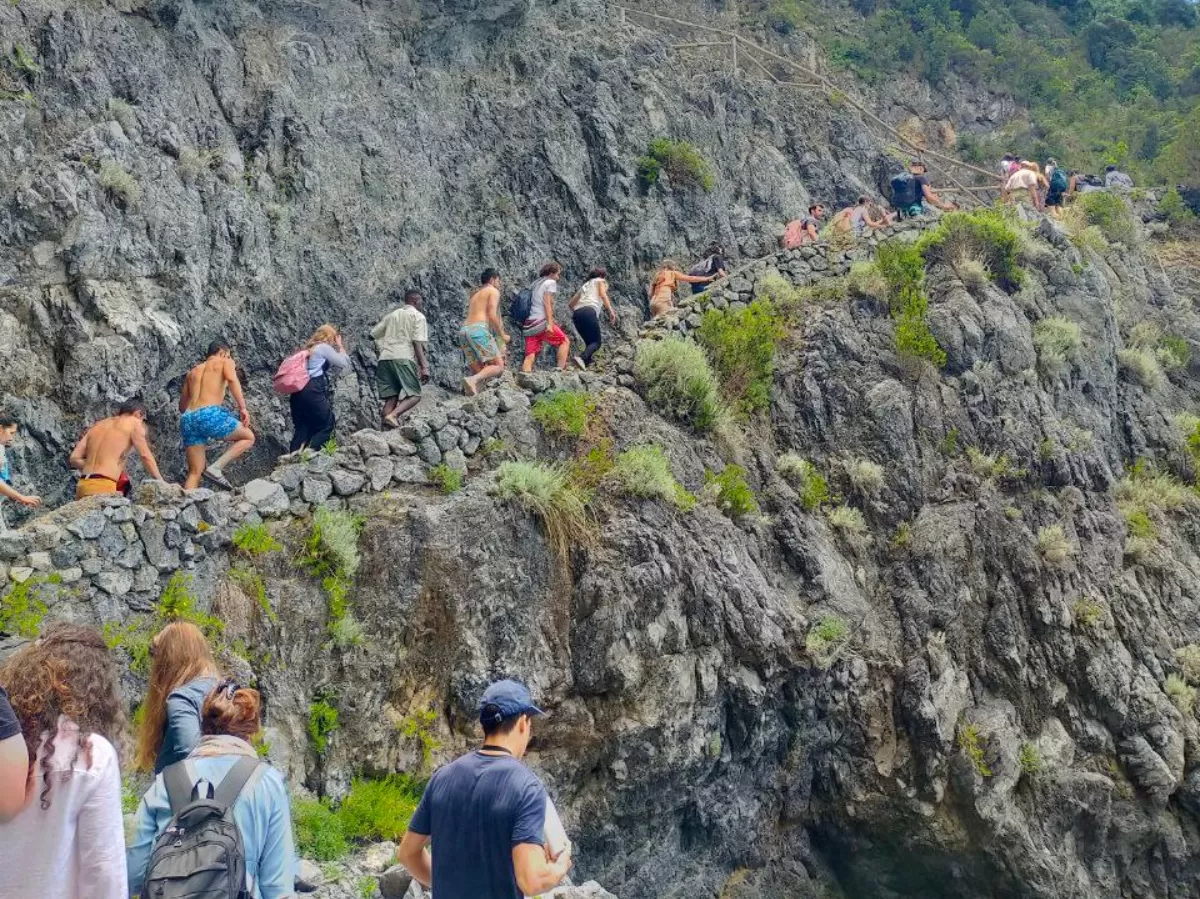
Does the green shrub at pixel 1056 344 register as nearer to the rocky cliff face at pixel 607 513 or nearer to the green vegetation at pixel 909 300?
the rocky cliff face at pixel 607 513

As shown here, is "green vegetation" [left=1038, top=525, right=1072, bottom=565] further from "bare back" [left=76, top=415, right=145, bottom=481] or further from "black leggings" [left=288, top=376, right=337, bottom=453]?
"bare back" [left=76, top=415, right=145, bottom=481]

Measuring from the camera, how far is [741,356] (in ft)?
46.8

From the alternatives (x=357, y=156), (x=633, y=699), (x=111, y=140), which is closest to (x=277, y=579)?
(x=633, y=699)

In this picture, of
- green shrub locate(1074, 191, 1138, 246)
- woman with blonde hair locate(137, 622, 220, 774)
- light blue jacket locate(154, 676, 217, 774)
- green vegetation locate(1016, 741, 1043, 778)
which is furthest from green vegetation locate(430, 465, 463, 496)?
green shrub locate(1074, 191, 1138, 246)

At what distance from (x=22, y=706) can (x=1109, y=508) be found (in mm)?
13970

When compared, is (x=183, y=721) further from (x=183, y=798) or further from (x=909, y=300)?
(x=909, y=300)

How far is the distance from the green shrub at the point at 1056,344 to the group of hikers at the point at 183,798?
1325cm

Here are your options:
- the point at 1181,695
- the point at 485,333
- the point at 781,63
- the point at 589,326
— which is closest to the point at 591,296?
the point at 589,326

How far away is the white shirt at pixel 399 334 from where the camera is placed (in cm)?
1211

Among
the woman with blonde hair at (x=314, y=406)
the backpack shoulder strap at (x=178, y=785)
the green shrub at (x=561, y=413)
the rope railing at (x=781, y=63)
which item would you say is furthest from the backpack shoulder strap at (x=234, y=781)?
the rope railing at (x=781, y=63)

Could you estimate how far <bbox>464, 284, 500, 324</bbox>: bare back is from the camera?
12.6 m

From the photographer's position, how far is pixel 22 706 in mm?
3717

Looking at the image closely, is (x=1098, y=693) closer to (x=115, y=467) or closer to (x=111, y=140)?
(x=115, y=467)

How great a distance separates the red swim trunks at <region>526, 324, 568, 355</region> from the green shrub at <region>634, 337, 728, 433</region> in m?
0.93
